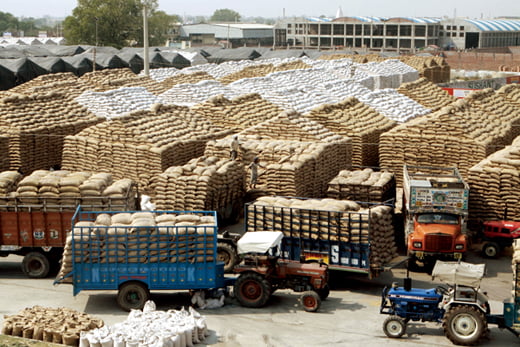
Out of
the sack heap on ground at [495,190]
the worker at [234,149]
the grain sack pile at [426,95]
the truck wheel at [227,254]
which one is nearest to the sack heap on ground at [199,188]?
the worker at [234,149]

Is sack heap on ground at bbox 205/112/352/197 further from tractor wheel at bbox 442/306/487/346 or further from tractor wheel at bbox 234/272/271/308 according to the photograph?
tractor wheel at bbox 442/306/487/346

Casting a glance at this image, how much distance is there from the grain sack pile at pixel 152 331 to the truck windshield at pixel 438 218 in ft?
24.9

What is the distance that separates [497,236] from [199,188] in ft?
28.3

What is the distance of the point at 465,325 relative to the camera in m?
15.1

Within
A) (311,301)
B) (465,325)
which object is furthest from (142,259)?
(465,325)

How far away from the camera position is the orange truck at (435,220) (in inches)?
787

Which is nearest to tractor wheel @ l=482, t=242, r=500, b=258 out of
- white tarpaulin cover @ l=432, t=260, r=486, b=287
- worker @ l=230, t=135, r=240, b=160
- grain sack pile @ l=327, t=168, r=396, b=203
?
grain sack pile @ l=327, t=168, r=396, b=203

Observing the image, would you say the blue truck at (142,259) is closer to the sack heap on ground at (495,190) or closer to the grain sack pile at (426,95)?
the sack heap on ground at (495,190)

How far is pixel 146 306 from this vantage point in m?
15.9

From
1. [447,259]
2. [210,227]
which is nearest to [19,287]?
[210,227]

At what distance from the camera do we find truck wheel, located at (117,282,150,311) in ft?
55.9

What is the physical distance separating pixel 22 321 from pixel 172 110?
18.5 metres

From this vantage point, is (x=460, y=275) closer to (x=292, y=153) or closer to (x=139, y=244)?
(x=139, y=244)

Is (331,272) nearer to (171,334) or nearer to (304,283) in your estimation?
(304,283)
